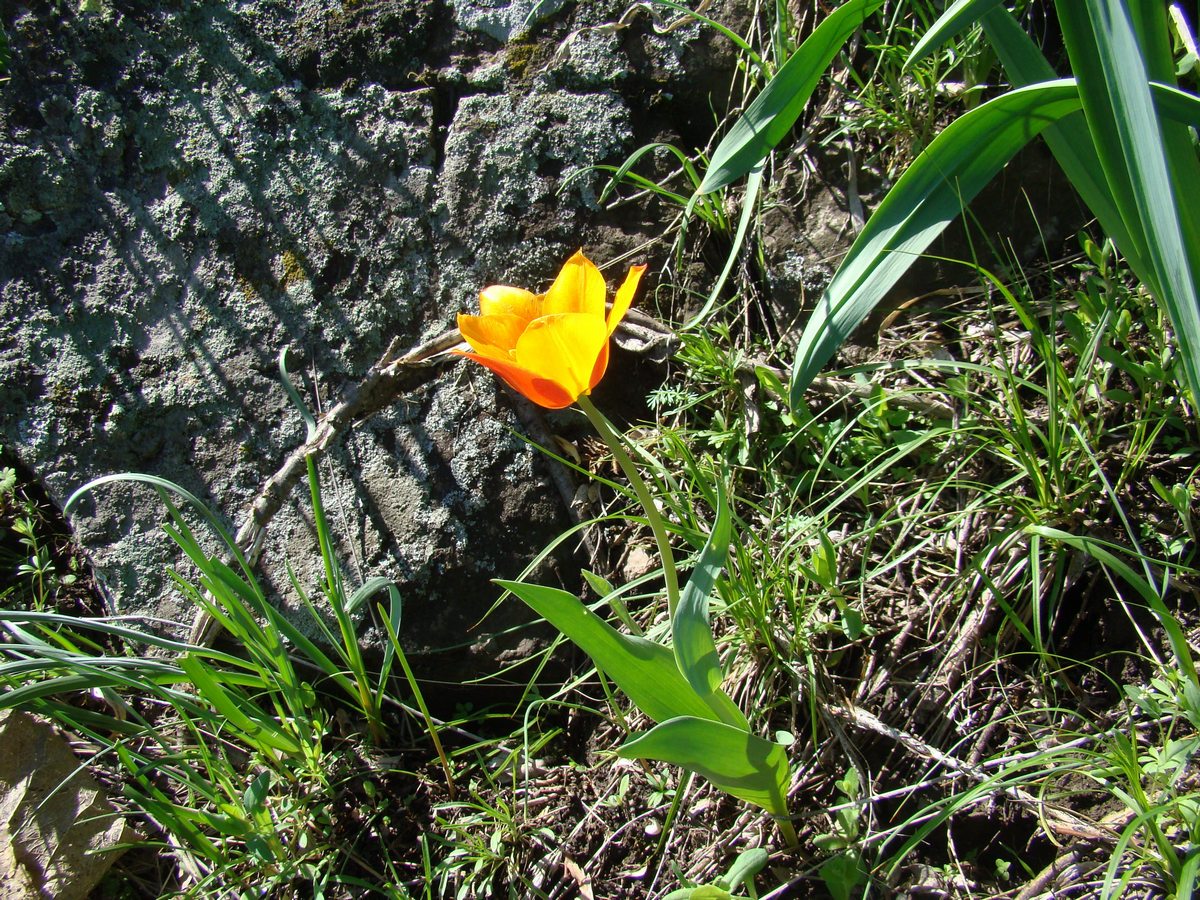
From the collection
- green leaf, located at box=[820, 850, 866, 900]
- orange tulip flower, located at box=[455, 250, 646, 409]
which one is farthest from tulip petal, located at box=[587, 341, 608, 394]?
green leaf, located at box=[820, 850, 866, 900]

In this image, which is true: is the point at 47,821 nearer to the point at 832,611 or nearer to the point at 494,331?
the point at 494,331

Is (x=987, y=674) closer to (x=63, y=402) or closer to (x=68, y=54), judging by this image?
(x=63, y=402)

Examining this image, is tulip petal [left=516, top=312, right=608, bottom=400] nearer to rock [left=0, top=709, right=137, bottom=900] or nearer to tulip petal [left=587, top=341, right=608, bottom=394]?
tulip petal [left=587, top=341, right=608, bottom=394]

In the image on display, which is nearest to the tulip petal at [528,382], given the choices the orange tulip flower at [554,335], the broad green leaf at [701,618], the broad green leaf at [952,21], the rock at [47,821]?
the orange tulip flower at [554,335]

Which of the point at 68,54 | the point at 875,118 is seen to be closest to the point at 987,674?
the point at 875,118

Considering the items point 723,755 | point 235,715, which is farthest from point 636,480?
point 235,715

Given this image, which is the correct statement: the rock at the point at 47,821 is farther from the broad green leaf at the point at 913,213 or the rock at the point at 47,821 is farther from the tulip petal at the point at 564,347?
the broad green leaf at the point at 913,213
